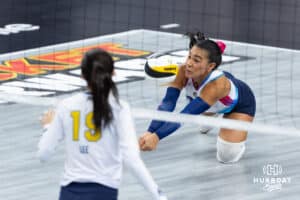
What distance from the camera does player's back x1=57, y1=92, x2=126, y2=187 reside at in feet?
22.5

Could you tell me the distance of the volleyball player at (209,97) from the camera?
392 inches

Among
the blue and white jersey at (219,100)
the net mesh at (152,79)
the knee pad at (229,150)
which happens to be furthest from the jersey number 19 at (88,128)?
the knee pad at (229,150)

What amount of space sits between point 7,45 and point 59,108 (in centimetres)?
803

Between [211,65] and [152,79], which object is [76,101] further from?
[152,79]

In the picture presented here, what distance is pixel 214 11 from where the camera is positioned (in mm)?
16000

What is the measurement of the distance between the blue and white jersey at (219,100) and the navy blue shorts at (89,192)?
11.1 ft

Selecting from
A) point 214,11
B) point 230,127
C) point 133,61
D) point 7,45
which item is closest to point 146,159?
point 230,127

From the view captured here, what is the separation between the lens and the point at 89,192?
6.88 metres

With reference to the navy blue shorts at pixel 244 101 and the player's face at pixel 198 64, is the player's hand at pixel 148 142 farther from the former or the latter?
the navy blue shorts at pixel 244 101

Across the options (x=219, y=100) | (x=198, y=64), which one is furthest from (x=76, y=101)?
(x=219, y=100)

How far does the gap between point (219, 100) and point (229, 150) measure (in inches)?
19.4

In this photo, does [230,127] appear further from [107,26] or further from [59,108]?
[107,26]

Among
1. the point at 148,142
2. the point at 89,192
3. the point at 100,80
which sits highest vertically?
the point at 100,80

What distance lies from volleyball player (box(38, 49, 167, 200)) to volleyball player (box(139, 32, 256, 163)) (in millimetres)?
2889
